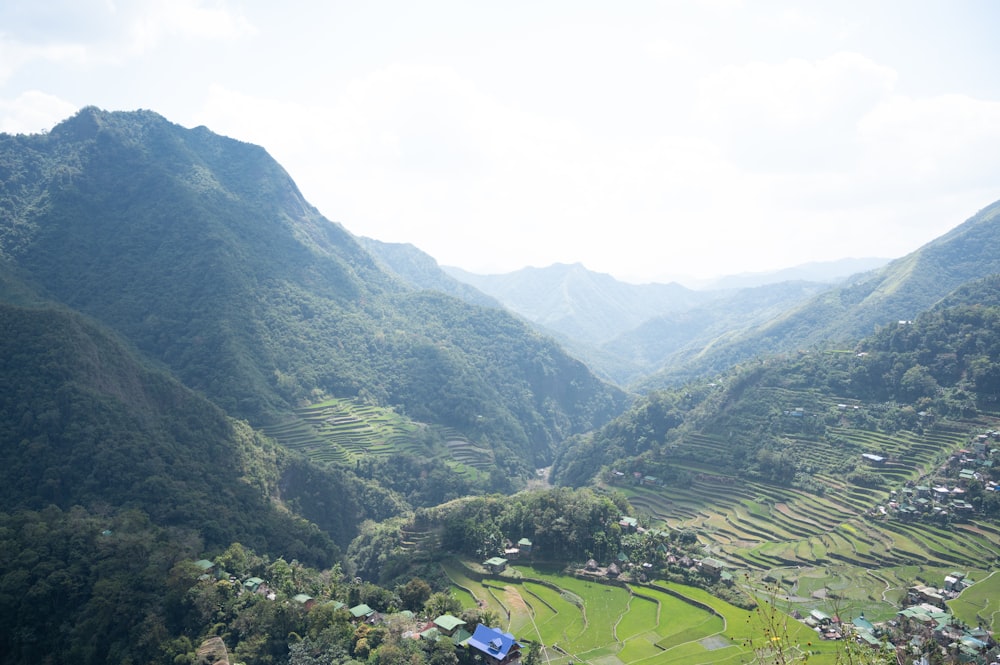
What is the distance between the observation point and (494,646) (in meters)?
32.0

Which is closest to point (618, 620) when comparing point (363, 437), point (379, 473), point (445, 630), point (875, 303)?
point (445, 630)

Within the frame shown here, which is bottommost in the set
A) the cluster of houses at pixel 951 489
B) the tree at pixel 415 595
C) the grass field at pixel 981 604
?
the grass field at pixel 981 604

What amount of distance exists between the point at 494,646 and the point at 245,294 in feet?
265

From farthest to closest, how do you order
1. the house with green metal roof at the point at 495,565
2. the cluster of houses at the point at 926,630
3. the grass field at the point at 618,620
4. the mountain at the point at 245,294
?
1. the mountain at the point at 245,294
2. the house with green metal roof at the point at 495,565
3. the grass field at the point at 618,620
4. the cluster of houses at the point at 926,630

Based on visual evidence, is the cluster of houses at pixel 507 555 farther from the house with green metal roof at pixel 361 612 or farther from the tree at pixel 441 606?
the house with green metal roof at pixel 361 612

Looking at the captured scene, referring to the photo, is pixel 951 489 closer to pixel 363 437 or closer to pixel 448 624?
pixel 448 624

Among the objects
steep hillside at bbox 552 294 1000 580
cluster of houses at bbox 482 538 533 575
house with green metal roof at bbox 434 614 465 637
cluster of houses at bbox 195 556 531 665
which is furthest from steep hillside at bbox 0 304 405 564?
steep hillside at bbox 552 294 1000 580

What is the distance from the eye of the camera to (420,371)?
366 ft

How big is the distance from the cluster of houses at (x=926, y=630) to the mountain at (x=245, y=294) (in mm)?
66914

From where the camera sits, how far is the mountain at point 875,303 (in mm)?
132875

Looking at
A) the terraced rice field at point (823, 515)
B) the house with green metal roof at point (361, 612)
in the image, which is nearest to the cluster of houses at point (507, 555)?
the house with green metal roof at point (361, 612)

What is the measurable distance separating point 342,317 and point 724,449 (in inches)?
2937

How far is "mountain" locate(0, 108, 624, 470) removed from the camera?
85125 millimetres

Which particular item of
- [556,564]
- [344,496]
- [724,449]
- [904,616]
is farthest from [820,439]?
[344,496]
